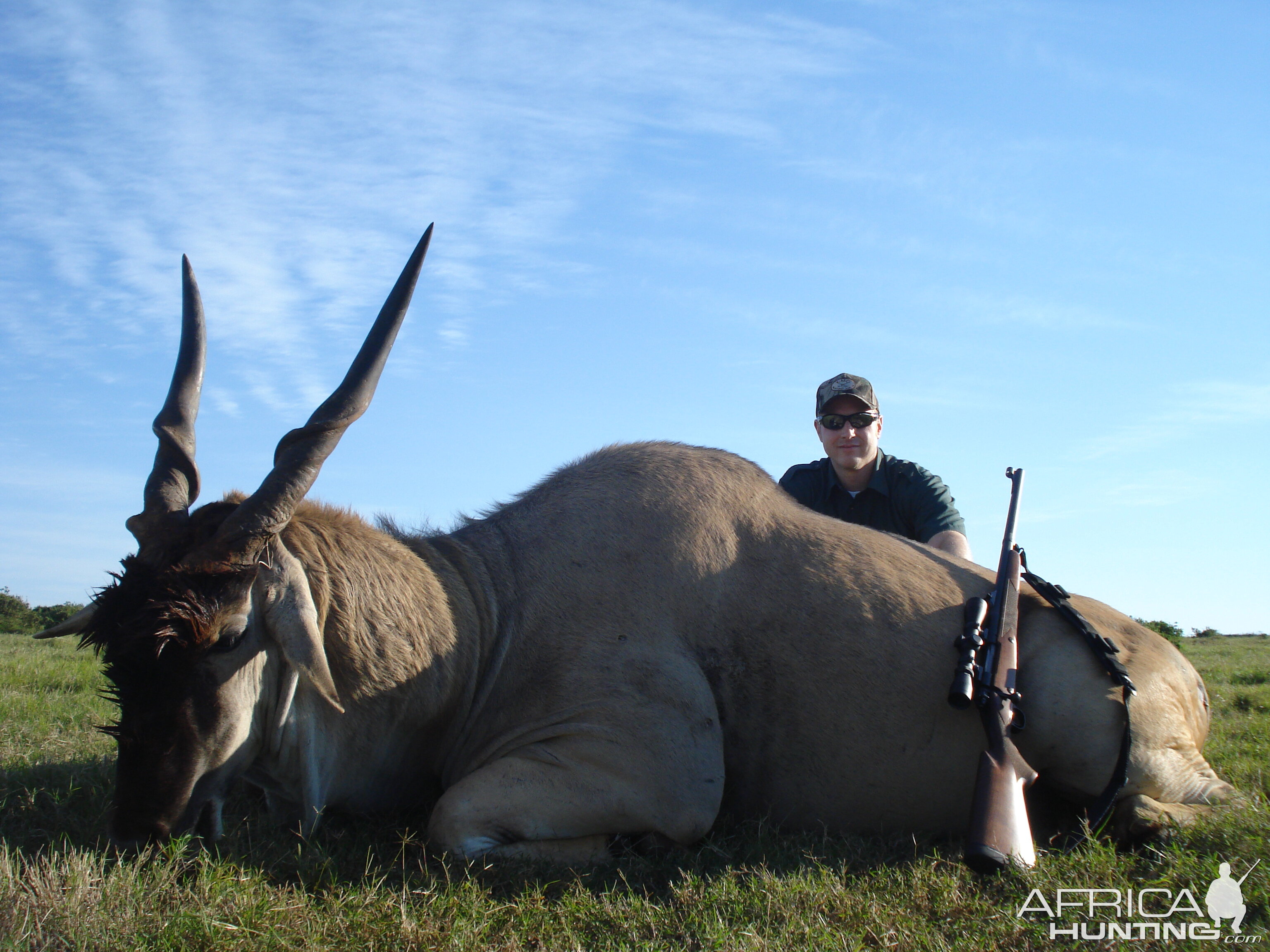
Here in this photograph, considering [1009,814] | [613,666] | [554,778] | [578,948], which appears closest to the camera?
[578,948]

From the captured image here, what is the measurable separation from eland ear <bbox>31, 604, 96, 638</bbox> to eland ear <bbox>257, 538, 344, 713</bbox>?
779 mm

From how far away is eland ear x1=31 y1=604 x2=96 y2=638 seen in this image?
431 centimetres

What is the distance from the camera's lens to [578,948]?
3.12 metres

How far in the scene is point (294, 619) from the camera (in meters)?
4.11

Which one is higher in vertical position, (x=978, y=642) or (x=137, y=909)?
(x=978, y=642)

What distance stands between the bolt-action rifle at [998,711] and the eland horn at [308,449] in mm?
2993

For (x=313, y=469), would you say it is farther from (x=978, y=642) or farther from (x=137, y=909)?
(x=978, y=642)

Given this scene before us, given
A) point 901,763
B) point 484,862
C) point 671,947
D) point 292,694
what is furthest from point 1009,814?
point 292,694

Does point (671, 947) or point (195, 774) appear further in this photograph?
point (195, 774)

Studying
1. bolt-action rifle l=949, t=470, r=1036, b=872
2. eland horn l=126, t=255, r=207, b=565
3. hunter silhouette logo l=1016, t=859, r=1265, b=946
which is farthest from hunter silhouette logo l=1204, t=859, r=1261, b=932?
eland horn l=126, t=255, r=207, b=565

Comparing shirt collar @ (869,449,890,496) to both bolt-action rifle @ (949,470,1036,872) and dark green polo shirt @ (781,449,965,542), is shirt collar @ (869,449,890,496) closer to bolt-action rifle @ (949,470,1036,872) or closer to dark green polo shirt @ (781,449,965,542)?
dark green polo shirt @ (781,449,965,542)

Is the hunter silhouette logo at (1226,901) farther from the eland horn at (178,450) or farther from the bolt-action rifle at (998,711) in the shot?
the eland horn at (178,450)

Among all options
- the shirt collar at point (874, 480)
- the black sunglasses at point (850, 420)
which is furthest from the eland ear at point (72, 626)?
the shirt collar at point (874, 480)

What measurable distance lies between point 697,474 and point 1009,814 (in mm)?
2238
